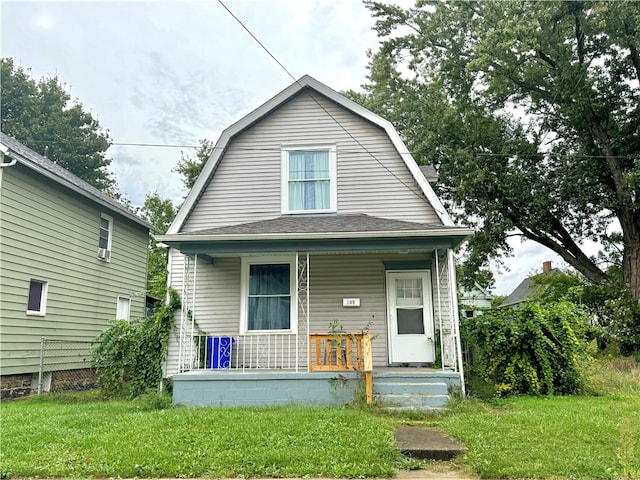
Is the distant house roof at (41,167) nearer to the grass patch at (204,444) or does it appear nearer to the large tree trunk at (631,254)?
the grass patch at (204,444)

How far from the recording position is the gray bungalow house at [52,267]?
9.57 m

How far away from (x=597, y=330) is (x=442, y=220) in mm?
8343

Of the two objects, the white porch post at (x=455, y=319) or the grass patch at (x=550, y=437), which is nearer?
the grass patch at (x=550, y=437)

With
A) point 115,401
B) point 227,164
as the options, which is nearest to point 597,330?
point 227,164

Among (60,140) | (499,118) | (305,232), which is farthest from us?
(60,140)

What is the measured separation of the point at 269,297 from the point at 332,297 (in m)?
1.30

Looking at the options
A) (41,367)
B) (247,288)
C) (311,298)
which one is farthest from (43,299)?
(311,298)

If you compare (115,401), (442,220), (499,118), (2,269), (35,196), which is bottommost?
(115,401)

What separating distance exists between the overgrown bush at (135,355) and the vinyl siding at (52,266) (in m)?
2.06

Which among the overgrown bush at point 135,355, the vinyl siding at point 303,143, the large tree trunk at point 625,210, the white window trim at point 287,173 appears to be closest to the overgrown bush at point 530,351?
the vinyl siding at point 303,143

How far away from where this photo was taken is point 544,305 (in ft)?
31.0

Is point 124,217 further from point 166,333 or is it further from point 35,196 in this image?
point 166,333

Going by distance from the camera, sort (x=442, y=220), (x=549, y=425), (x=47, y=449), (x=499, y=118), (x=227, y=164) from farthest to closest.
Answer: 1. (x=499, y=118)
2. (x=227, y=164)
3. (x=442, y=220)
4. (x=549, y=425)
5. (x=47, y=449)

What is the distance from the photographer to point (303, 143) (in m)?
10.1
